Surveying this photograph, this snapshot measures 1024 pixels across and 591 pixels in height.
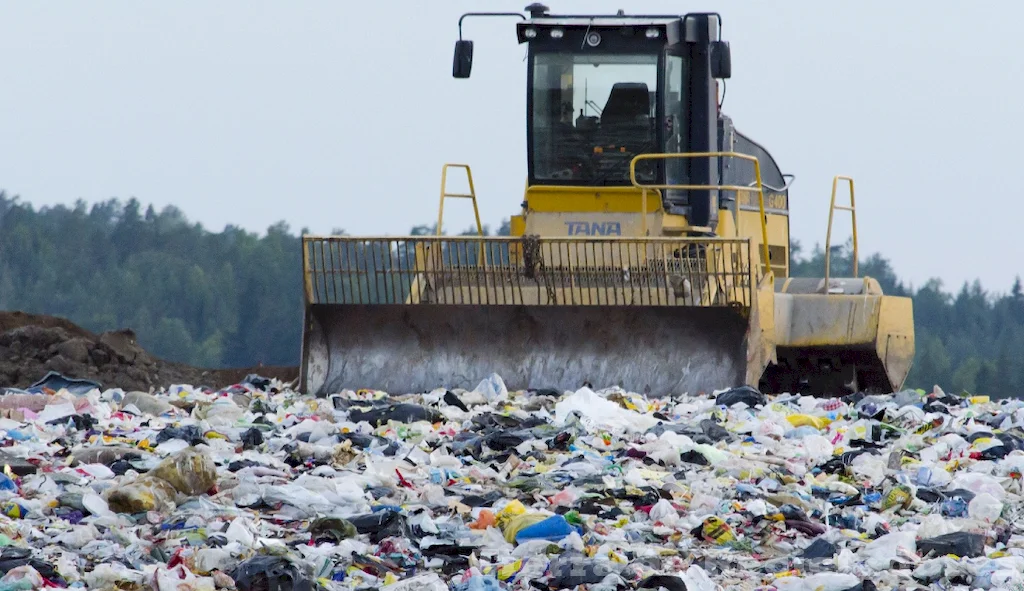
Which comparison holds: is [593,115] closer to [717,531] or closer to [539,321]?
[539,321]

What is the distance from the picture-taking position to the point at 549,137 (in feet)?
35.8

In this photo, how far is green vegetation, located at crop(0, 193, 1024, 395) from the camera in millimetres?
48125

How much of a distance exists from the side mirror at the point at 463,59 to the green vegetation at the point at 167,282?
35128mm

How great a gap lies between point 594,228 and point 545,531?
5.42 meters

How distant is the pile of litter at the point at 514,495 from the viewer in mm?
5160

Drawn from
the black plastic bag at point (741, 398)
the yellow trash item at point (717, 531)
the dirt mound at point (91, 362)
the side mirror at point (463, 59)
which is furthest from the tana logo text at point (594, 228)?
the yellow trash item at point (717, 531)

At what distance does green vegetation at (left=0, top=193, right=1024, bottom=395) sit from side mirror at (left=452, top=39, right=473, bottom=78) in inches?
1383

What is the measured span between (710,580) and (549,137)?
625 cm

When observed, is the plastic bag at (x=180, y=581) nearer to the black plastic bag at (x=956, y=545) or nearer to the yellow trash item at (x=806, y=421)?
the black plastic bag at (x=956, y=545)

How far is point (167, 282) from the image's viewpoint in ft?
168

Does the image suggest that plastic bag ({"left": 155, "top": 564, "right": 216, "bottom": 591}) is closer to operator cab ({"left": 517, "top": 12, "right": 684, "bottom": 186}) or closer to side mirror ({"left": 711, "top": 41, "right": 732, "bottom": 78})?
side mirror ({"left": 711, "top": 41, "right": 732, "bottom": 78})

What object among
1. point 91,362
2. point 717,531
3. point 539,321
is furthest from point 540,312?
point 91,362

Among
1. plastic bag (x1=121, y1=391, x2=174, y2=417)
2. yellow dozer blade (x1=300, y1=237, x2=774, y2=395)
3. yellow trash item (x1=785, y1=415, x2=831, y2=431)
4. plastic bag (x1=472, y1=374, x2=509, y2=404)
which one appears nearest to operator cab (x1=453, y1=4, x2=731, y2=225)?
yellow dozer blade (x1=300, y1=237, x2=774, y2=395)

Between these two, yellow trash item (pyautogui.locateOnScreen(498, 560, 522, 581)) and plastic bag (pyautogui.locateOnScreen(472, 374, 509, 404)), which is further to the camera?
plastic bag (pyautogui.locateOnScreen(472, 374, 509, 404))
